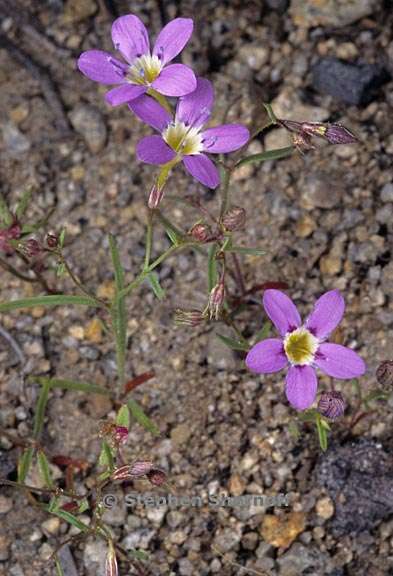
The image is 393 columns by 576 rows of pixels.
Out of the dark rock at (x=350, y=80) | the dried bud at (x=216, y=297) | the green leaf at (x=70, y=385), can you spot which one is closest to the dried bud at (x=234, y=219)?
the dried bud at (x=216, y=297)

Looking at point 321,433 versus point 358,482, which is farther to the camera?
point 358,482

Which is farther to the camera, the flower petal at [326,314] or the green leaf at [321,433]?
the green leaf at [321,433]

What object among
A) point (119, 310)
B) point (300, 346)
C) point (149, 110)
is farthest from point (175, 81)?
point (300, 346)

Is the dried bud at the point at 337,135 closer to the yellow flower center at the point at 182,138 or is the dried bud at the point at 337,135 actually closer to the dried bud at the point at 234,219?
the dried bud at the point at 234,219

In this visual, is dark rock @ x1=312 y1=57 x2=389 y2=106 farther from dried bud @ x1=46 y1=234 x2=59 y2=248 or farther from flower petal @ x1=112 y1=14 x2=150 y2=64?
dried bud @ x1=46 y1=234 x2=59 y2=248

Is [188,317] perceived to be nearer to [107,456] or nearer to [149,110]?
[107,456]

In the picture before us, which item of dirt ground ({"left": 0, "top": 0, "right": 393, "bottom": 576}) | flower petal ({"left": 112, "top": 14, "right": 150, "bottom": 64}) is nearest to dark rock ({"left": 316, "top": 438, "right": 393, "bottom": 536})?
dirt ground ({"left": 0, "top": 0, "right": 393, "bottom": 576})

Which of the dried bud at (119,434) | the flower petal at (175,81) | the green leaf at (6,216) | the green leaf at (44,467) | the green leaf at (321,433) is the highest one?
the flower petal at (175,81)
